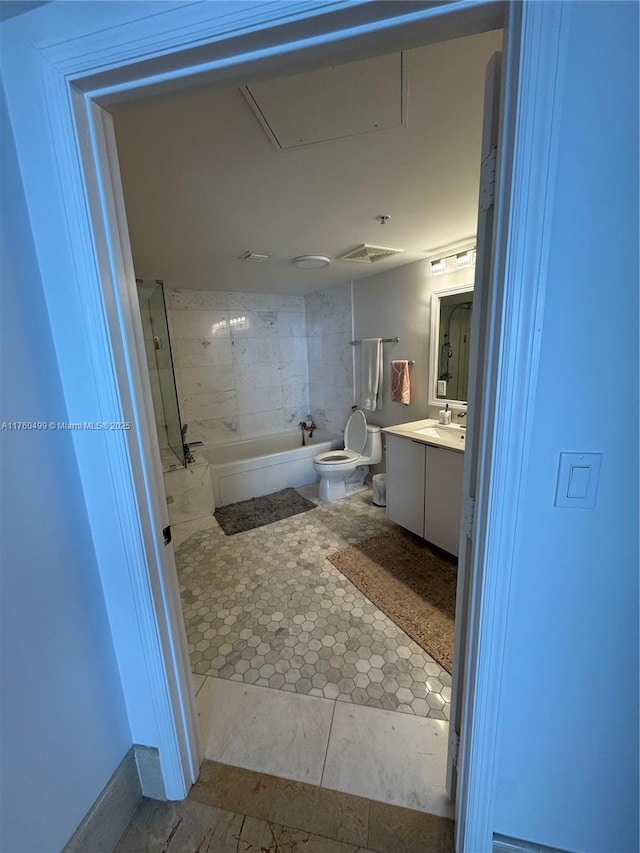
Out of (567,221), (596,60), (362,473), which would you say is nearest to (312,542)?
(362,473)

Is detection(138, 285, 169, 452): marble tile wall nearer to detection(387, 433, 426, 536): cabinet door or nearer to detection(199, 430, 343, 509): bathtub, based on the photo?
detection(199, 430, 343, 509): bathtub

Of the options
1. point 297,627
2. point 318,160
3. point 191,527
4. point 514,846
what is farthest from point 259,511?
point 318,160

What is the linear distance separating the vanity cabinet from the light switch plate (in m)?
1.30

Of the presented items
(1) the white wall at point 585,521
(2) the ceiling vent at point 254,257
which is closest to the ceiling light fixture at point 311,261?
(2) the ceiling vent at point 254,257

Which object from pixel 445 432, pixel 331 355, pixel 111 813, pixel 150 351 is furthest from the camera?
pixel 331 355

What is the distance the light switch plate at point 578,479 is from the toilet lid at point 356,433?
2.72 meters

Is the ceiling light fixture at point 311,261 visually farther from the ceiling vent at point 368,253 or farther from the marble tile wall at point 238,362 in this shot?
the marble tile wall at point 238,362

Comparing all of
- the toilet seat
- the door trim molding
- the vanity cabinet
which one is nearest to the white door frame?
the door trim molding

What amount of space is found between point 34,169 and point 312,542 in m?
2.52

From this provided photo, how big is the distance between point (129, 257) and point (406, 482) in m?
2.20

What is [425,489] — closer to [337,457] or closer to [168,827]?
[337,457]

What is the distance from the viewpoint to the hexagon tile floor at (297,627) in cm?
148

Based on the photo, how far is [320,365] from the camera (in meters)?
A: 4.34

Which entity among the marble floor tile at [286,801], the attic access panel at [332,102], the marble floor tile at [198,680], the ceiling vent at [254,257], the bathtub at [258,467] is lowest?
the marble floor tile at [198,680]
